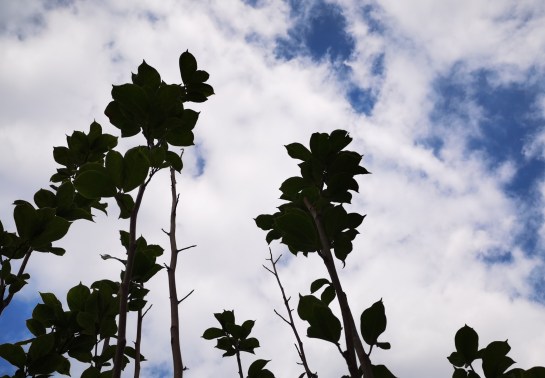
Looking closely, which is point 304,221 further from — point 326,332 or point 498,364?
point 498,364

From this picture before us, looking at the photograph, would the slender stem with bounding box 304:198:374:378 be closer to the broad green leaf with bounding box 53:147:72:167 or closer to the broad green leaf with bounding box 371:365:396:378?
Answer: the broad green leaf with bounding box 371:365:396:378

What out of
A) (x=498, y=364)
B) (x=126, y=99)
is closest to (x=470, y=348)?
(x=498, y=364)


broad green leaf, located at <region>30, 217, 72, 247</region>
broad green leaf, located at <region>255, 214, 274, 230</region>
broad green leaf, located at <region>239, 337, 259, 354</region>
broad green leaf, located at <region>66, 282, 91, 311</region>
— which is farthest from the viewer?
broad green leaf, located at <region>239, 337, 259, 354</region>

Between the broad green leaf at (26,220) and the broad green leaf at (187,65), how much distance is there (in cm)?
119

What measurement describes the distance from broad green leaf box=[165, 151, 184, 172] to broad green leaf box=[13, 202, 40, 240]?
679 mm

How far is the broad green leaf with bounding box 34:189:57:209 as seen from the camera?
2.09 m

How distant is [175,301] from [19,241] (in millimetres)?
962

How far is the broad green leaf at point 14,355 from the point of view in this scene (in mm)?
1683

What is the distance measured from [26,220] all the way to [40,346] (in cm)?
59

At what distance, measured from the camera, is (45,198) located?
2.09 m

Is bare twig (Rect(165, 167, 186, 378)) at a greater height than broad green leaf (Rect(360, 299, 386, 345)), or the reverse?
bare twig (Rect(165, 167, 186, 378))

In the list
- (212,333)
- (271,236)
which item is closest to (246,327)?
(212,333)

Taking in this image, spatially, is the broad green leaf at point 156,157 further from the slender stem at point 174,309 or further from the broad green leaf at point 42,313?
the broad green leaf at point 42,313

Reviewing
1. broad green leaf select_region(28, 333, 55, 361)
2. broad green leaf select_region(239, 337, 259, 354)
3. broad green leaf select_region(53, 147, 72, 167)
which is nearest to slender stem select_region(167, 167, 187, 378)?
broad green leaf select_region(28, 333, 55, 361)
